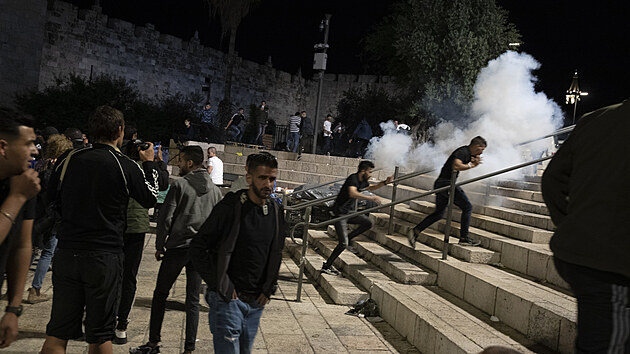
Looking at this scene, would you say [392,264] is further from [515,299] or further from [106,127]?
[106,127]

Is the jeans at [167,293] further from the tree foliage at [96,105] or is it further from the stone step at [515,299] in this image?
the tree foliage at [96,105]

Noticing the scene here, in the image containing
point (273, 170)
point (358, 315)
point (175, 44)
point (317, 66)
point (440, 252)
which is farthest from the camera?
point (175, 44)

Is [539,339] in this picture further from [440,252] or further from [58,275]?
[58,275]

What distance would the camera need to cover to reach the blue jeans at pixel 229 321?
2.79m

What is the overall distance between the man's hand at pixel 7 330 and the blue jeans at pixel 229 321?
990 mm

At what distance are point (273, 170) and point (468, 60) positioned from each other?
20592 mm

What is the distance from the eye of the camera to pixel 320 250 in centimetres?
907

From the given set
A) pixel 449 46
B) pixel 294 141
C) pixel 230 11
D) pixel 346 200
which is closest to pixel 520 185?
pixel 346 200

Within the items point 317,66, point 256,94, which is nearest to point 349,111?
point 256,94

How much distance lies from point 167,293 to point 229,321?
5.58ft

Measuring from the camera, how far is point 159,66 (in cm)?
2619

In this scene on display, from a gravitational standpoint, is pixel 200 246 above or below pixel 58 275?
above

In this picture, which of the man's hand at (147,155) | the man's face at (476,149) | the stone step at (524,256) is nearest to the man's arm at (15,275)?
the man's hand at (147,155)

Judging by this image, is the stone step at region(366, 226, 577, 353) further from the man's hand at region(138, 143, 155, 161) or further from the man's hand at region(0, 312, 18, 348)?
the man's hand at region(0, 312, 18, 348)
